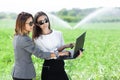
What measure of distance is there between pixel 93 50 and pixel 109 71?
3308 mm

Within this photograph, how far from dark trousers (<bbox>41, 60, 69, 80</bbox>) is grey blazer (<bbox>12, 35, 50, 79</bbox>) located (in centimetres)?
20

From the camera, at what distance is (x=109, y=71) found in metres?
7.66

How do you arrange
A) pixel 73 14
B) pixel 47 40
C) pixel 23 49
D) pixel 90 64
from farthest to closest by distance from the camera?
pixel 73 14 < pixel 90 64 < pixel 47 40 < pixel 23 49

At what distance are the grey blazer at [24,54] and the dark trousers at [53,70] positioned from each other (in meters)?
0.20

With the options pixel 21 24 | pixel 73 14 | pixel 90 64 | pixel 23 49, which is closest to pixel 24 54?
pixel 23 49

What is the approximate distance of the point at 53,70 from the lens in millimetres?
6172

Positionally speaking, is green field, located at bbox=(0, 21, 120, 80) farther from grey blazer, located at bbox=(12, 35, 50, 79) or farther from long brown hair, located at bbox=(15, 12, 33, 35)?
long brown hair, located at bbox=(15, 12, 33, 35)

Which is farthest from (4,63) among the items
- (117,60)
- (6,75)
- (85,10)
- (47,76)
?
(85,10)

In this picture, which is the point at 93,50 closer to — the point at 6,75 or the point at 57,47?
the point at 6,75

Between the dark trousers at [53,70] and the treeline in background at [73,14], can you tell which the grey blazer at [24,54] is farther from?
the treeline in background at [73,14]

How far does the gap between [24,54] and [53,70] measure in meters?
0.39

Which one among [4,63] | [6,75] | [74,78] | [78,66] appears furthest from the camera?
[4,63]

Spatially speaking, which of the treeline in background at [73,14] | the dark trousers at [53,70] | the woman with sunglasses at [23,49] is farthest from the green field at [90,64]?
the treeline in background at [73,14]

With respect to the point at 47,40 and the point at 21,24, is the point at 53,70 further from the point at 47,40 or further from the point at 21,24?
the point at 21,24
